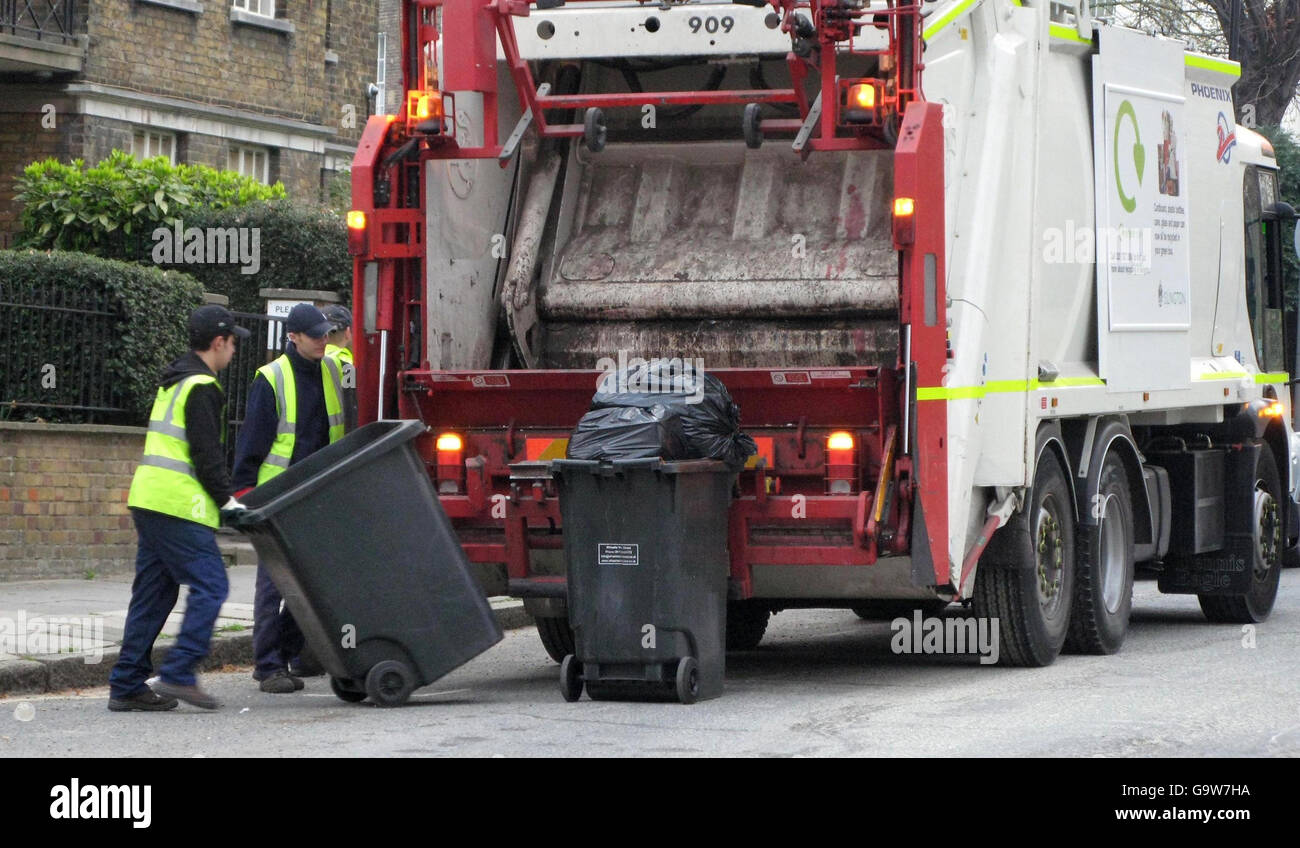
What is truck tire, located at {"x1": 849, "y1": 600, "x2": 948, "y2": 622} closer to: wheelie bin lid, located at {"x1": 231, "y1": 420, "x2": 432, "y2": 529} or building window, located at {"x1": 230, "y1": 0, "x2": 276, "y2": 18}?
wheelie bin lid, located at {"x1": 231, "y1": 420, "x2": 432, "y2": 529}

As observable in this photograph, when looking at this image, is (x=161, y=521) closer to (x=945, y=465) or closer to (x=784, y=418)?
(x=784, y=418)

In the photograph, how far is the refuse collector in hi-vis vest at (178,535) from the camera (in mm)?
7266

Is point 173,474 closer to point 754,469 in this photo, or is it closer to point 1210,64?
point 754,469

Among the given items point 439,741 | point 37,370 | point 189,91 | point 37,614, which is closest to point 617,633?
point 439,741

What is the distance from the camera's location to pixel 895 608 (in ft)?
30.3

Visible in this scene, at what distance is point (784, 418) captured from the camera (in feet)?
25.8

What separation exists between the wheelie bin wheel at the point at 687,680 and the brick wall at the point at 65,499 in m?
5.60

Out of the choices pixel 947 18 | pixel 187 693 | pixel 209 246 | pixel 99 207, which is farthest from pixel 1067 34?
pixel 99 207

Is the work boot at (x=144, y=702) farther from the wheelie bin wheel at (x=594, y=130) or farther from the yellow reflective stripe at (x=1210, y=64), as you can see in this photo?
the yellow reflective stripe at (x=1210, y=64)

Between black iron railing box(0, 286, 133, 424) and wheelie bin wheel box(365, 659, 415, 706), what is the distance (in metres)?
5.45

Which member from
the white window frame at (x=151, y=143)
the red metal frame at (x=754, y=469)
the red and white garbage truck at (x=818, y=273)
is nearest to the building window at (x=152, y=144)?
the white window frame at (x=151, y=143)

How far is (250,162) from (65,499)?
30.8 feet
